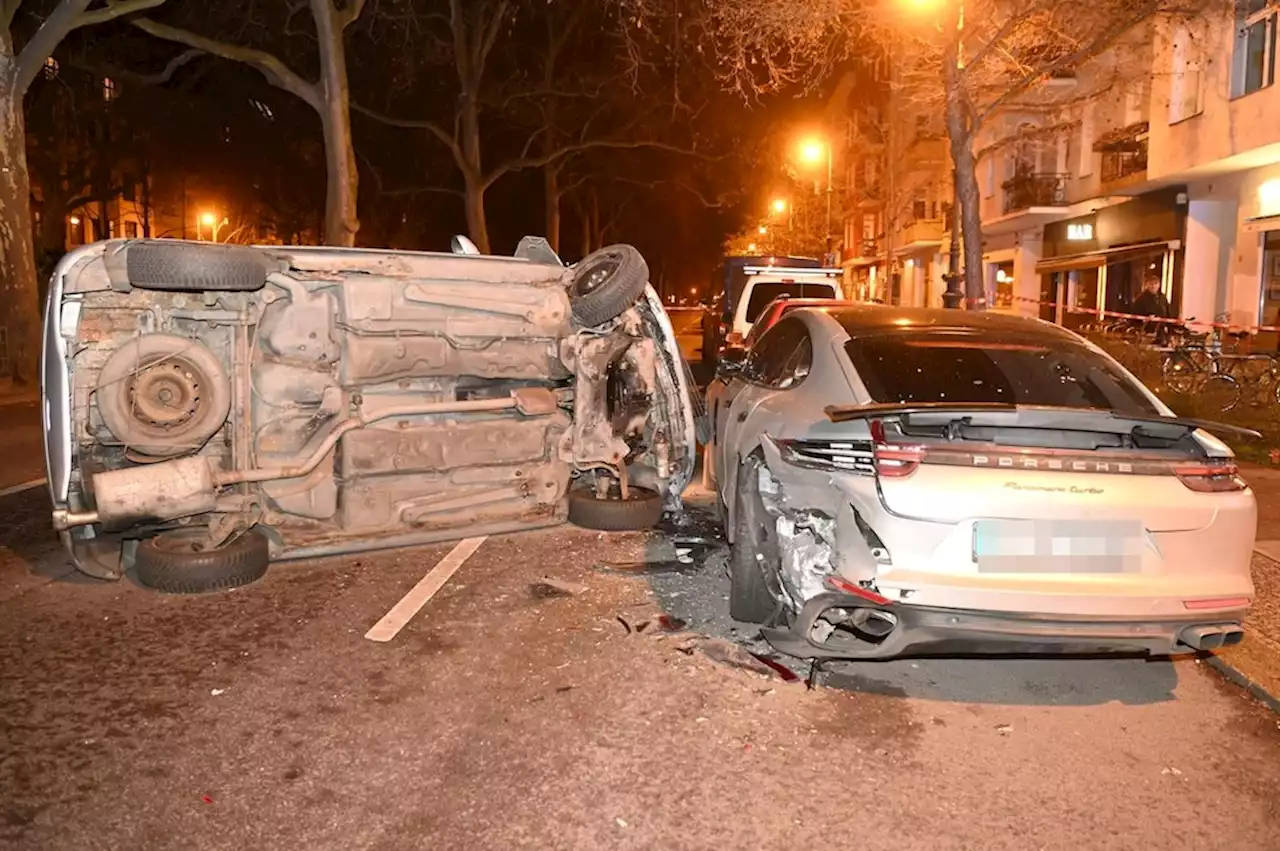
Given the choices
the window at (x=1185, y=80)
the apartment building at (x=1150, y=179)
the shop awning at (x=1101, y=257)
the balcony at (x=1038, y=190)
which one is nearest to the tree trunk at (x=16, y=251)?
the apartment building at (x=1150, y=179)

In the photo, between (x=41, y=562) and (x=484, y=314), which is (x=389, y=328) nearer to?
(x=484, y=314)

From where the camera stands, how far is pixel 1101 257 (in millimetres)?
28016

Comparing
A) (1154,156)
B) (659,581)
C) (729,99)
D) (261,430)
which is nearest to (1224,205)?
(1154,156)

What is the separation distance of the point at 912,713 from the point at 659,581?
6.62 ft

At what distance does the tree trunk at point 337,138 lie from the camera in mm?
18609

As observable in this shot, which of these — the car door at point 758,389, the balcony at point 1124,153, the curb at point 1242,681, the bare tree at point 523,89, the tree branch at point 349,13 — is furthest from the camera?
the bare tree at point 523,89

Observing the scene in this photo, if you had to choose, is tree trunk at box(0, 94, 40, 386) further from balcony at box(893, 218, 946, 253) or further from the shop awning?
balcony at box(893, 218, 946, 253)

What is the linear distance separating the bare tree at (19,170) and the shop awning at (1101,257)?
21.0 m

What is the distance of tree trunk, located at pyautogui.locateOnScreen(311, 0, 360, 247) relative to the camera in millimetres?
18609

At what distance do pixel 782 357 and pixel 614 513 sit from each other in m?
1.64

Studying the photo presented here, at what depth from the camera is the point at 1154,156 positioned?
71.1 feet

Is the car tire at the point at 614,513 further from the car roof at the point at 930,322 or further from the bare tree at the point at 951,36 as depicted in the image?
the bare tree at the point at 951,36

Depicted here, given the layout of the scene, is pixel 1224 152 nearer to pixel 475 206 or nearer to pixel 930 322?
pixel 930 322

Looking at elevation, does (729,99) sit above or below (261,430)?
above
